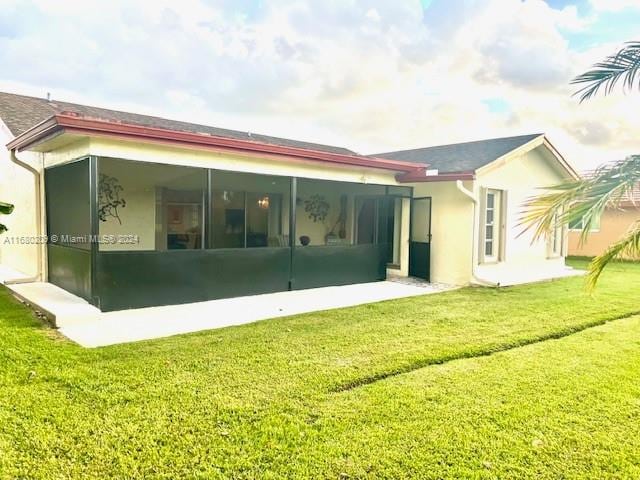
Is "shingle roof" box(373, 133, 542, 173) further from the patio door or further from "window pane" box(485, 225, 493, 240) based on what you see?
"window pane" box(485, 225, 493, 240)

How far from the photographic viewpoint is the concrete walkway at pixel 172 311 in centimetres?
562

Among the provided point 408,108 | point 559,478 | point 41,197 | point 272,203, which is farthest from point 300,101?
point 559,478

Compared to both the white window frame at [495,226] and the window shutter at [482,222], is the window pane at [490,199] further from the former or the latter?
the window shutter at [482,222]

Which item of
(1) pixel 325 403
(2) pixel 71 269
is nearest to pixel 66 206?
(2) pixel 71 269

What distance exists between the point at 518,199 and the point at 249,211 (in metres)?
7.19

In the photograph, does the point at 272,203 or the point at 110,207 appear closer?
the point at 110,207

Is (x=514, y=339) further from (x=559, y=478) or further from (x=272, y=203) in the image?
(x=272, y=203)

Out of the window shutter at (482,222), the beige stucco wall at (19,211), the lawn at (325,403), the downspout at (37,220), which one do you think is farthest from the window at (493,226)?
the beige stucco wall at (19,211)

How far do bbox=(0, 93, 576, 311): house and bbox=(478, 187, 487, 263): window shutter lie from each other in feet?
0.13

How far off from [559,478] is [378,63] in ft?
43.7

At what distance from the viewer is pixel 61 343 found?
5027 millimetres

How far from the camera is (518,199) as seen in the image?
36.4ft

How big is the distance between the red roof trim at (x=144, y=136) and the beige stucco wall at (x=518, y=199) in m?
3.73

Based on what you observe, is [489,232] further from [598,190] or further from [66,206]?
[66,206]
